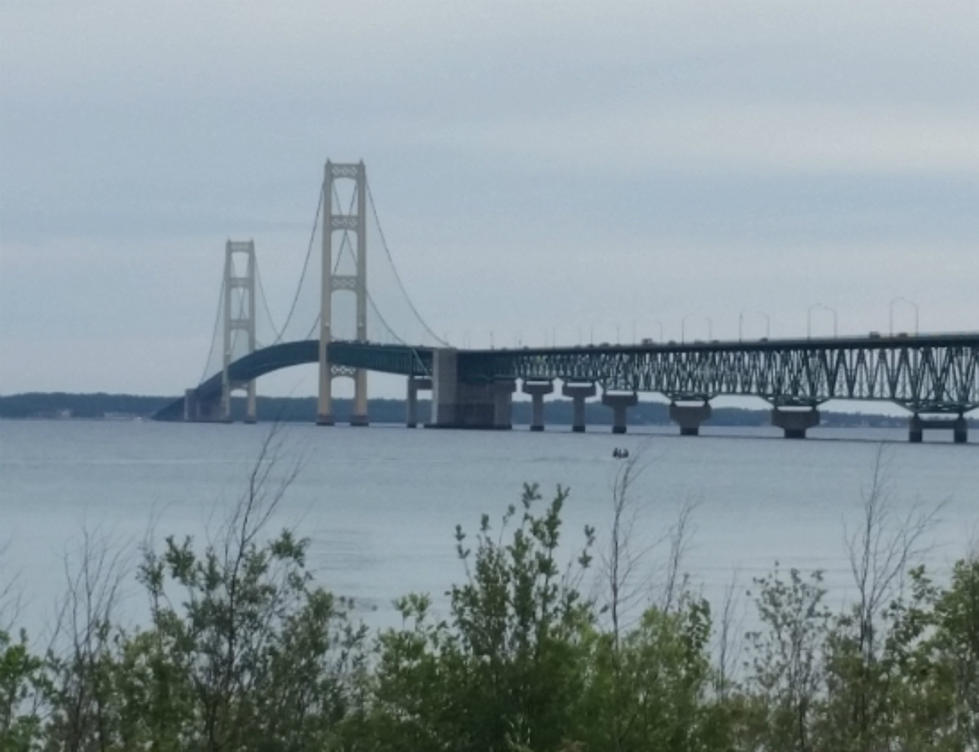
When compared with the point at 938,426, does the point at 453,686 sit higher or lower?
lower

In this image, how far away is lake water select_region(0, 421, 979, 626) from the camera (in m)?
31.4

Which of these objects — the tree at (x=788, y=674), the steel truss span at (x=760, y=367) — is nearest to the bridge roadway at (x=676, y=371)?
the steel truss span at (x=760, y=367)

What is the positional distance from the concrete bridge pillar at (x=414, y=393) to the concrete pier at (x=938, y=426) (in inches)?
1124

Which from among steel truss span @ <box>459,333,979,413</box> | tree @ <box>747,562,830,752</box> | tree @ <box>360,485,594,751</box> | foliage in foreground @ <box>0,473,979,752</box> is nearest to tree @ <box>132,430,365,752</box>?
foliage in foreground @ <box>0,473,979,752</box>

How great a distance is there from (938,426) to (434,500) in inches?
2855

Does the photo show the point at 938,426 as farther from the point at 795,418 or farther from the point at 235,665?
the point at 235,665

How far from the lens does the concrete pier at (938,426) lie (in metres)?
118

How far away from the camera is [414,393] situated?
449 ft

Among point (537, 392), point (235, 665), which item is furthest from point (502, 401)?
point (235, 665)

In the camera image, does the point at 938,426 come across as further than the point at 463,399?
No

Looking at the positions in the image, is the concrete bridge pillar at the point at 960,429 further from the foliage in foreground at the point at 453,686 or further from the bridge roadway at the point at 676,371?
the foliage in foreground at the point at 453,686

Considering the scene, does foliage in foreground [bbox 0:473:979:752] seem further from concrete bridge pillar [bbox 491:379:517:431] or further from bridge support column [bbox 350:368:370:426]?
concrete bridge pillar [bbox 491:379:517:431]

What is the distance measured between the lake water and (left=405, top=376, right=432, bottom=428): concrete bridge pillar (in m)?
16.3

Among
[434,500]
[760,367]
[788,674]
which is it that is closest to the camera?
[788,674]
